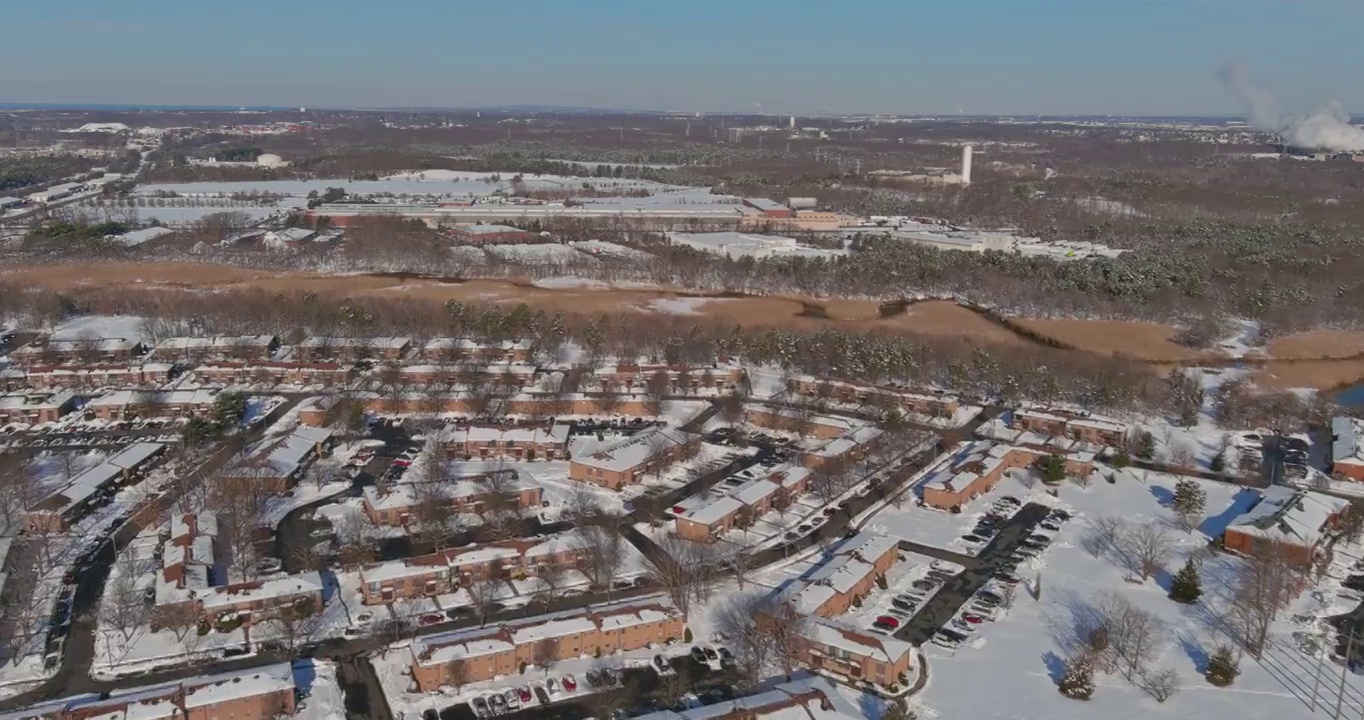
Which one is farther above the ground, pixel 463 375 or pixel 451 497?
pixel 463 375

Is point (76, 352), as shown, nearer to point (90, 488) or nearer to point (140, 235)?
point (90, 488)

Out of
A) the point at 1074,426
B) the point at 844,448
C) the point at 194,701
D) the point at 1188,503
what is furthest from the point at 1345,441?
the point at 194,701

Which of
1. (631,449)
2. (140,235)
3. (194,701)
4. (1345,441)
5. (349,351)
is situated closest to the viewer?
(194,701)

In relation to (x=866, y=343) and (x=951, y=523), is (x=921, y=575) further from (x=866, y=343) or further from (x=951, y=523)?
(x=866, y=343)

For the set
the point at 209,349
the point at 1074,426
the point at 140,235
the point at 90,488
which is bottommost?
the point at 90,488

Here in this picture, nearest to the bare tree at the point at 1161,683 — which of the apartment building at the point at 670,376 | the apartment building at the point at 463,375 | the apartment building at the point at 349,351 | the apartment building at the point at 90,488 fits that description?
A: the apartment building at the point at 670,376

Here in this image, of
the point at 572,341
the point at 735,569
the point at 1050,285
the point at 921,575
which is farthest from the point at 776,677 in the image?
the point at 1050,285

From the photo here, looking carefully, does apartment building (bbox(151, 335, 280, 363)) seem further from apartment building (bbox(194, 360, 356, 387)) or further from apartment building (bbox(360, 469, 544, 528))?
apartment building (bbox(360, 469, 544, 528))

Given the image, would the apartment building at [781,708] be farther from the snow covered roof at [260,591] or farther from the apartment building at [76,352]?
the apartment building at [76,352]
